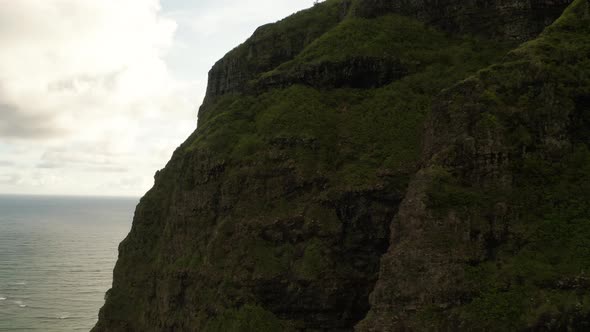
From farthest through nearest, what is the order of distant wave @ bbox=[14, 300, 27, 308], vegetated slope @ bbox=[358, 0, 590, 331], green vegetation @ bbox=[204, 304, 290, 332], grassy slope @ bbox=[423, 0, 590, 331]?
1. distant wave @ bbox=[14, 300, 27, 308]
2. green vegetation @ bbox=[204, 304, 290, 332]
3. vegetated slope @ bbox=[358, 0, 590, 331]
4. grassy slope @ bbox=[423, 0, 590, 331]

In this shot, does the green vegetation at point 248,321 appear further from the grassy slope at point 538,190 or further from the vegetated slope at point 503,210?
the grassy slope at point 538,190

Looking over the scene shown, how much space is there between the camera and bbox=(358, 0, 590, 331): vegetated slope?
2803 cm

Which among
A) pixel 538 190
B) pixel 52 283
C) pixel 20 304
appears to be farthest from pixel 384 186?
pixel 52 283

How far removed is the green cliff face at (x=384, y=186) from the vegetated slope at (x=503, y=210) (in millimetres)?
109

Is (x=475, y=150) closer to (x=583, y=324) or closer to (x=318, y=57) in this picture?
(x=583, y=324)

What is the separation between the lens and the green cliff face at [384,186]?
3036cm

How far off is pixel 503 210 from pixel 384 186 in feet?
41.9

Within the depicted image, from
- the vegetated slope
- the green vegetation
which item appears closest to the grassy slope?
the vegetated slope

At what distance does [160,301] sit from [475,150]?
38.0 metres

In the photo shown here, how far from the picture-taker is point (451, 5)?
185 ft

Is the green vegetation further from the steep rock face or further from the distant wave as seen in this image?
the distant wave

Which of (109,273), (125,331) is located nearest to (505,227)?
(125,331)

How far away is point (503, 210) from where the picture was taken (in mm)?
31500

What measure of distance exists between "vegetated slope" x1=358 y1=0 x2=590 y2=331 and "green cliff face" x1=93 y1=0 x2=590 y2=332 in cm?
11
